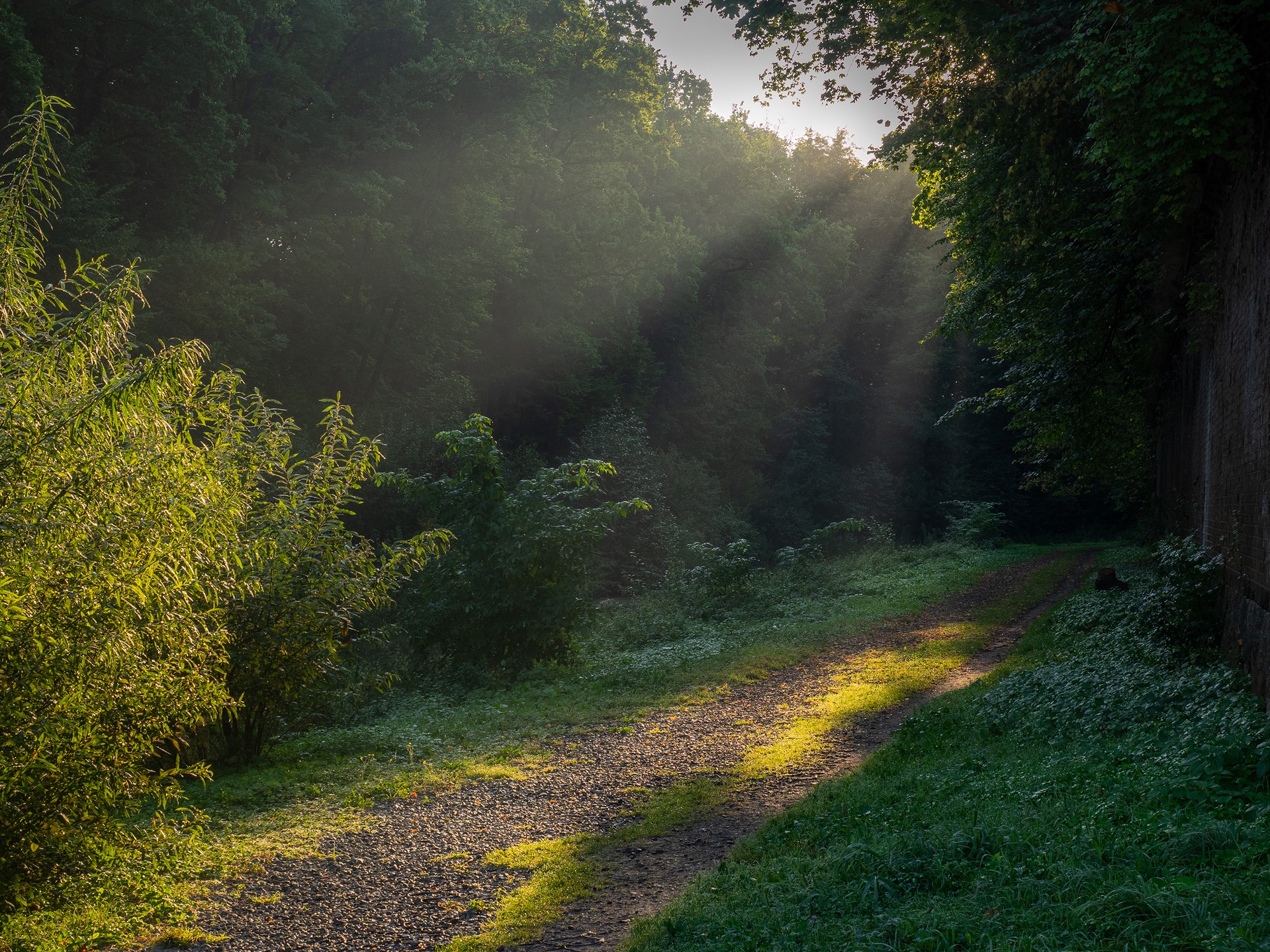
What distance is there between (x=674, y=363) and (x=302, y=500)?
30551mm

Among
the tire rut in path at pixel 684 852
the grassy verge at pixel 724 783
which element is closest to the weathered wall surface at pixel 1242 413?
the tire rut in path at pixel 684 852

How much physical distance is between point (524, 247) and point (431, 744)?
73.7 feet

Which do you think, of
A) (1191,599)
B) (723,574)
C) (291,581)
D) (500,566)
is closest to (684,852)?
(291,581)

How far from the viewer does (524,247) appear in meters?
28.7

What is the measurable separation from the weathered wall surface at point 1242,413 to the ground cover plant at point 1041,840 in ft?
1.59

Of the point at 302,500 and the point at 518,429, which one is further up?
the point at 518,429

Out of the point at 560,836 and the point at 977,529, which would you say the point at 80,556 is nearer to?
the point at 560,836

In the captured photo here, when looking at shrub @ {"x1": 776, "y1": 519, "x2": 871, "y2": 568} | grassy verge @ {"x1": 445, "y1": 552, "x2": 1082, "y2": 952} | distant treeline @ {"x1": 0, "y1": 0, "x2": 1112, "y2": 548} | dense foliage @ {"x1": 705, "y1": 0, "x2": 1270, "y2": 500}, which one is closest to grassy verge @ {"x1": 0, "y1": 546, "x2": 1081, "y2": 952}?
grassy verge @ {"x1": 445, "y1": 552, "x2": 1082, "y2": 952}

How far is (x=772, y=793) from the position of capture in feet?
22.4

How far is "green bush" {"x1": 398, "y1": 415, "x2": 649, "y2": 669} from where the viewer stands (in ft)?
41.6

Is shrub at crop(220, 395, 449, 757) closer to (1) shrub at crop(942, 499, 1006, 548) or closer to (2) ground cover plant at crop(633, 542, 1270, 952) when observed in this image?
(2) ground cover plant at crop(633, 542, 1270, 952)

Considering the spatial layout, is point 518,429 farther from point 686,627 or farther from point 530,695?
point 530,695

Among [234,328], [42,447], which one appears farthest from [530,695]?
[234,328]

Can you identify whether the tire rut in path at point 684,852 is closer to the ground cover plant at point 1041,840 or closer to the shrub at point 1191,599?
the ground cover plant at point 1041,840
